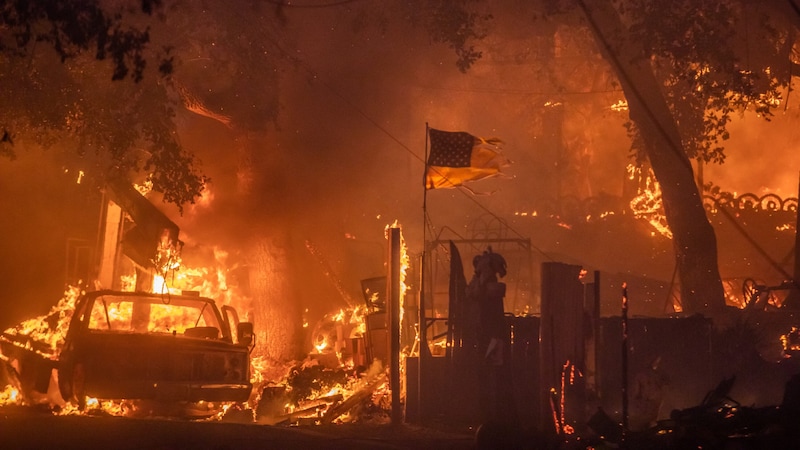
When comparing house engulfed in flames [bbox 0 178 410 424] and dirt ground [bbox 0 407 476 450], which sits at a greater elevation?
house engulfed in flames [bbox 0 178 410 424]

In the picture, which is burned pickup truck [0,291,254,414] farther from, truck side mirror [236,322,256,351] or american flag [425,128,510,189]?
american flag [425,128,510,189]

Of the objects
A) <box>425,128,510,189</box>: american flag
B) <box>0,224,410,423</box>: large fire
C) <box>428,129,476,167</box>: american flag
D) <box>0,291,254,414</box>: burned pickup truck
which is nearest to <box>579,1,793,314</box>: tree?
<box>425,128,510,189</box>: american flag

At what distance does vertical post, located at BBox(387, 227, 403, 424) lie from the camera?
36.6 feet

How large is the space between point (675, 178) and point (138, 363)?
1109 cm

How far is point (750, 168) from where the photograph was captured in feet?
112

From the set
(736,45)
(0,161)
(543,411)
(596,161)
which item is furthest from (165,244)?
(596,161)

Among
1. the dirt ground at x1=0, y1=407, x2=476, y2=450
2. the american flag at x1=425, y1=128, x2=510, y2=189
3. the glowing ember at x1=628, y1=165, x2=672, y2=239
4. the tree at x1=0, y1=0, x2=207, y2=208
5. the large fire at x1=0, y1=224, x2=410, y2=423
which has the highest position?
the glowing ember at x1=628, y1=165, x2=672, y2=239

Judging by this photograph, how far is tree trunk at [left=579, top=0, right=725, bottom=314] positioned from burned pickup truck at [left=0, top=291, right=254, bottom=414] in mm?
9162

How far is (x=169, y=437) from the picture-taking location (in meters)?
7.92

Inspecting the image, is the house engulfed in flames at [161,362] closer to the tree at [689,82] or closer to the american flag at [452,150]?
the american flag at [452,150]

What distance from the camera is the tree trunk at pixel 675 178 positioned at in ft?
52.9

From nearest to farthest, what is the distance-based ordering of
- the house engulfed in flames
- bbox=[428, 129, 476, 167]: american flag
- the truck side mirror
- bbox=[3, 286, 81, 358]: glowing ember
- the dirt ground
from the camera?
the dirt ground < the house engulfed in flames < the truck side mirror < bbox=[428, 129, 476, 167]: american flag < bbox=[3, 286, 81, 358]: glowing ember

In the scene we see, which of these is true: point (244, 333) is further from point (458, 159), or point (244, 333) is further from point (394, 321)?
point (458, 159)

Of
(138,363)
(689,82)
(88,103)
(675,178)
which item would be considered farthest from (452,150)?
(88,103)
